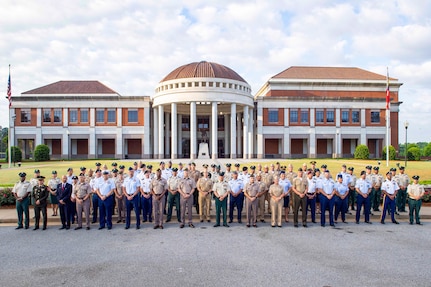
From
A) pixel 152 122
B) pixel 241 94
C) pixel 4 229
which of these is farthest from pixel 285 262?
pixel 152 122

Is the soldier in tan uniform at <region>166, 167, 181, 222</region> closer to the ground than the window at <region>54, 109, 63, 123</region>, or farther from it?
closer to the ground

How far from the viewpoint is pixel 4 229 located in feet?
33.7

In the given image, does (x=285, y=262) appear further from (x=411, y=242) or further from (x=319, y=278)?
(x=411, y=242)

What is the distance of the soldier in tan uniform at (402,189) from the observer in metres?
12.3

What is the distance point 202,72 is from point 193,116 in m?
7.67

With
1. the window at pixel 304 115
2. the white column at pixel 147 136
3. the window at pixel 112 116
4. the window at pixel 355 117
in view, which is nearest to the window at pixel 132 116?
the white column at pixel 147 136

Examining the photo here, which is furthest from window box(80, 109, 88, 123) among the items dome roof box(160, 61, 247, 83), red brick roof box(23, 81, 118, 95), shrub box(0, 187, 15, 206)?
shrub box(0, 187, 15, 206)

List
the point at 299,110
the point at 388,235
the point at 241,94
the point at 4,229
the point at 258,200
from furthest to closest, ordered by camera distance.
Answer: the point at 299,110
the point at 241,94
the point at 258,200
the point at 4,229
the point at 388,235

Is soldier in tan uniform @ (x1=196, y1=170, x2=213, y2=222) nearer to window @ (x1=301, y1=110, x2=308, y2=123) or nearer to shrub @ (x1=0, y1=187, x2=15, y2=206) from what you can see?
shrub @ (x1=0, y1=187, x2=15, y2=206)

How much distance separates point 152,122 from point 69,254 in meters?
45.5

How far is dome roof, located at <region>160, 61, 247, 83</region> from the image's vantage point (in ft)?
156

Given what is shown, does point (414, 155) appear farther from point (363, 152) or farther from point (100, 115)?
point (100, 115)

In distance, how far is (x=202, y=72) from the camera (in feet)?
157

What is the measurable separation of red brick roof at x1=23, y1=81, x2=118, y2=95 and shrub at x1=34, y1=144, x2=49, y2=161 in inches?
502
